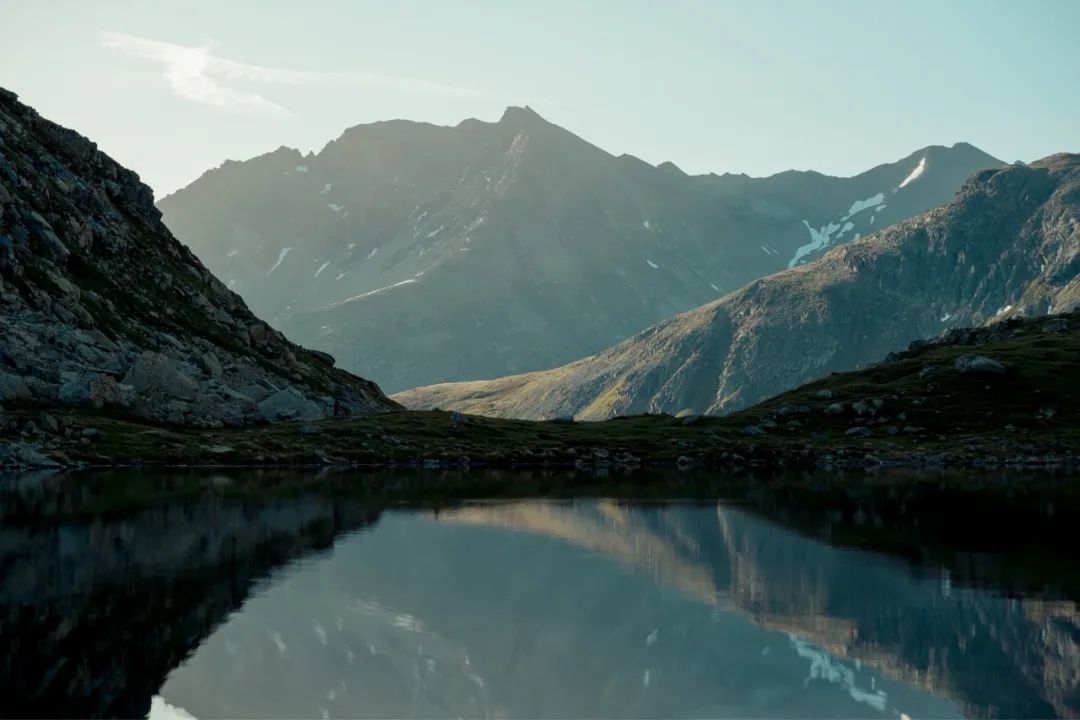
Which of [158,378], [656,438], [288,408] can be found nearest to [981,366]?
[656,438]

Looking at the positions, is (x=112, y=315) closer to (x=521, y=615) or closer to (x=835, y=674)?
(x=521, y=615)

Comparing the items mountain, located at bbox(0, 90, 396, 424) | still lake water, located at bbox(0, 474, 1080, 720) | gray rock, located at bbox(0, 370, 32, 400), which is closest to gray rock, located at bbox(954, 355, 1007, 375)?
mountain, located at bbox(0, 90, 396, 424)

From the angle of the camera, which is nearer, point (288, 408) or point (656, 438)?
point (288, 408)

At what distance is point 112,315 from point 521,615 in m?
123

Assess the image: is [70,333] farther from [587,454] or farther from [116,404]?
[587,454]

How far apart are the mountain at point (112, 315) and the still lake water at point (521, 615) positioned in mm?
59761

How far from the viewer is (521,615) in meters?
47.2

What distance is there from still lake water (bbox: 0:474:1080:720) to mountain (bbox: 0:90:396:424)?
59761 millimetres

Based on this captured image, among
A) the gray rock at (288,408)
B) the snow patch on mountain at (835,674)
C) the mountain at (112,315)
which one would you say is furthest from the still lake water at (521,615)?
the gray rock at (288,408)

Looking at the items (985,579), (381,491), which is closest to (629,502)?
(381,491)

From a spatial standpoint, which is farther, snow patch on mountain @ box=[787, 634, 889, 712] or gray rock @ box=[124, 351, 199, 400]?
gray rock @ box=[124, 351, 199, 400]

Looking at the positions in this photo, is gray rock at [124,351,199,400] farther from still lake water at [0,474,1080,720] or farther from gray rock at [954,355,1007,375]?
gray rock at [954,355,1007,375]

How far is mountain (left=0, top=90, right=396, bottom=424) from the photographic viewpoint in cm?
13625

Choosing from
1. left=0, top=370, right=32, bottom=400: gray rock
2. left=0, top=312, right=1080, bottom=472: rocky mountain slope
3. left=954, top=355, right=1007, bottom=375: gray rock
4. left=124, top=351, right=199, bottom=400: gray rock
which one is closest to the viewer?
left=0, top=312, right=1080, bottom=472: rocky mountain slope
